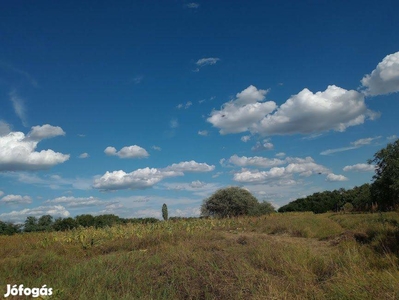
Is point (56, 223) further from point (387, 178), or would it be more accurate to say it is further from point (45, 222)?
point (387, 178)

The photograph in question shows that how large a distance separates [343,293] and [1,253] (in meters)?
10.9

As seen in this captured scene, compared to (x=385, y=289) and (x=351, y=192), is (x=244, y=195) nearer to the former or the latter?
(x=351, y=192)

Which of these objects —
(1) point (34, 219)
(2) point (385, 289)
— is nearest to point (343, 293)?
(2) point (385, 289)

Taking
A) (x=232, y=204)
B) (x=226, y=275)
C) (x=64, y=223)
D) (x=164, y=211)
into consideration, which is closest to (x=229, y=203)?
(x=232, y=204)

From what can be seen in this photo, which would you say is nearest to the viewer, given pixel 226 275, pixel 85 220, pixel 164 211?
pixel 226 275

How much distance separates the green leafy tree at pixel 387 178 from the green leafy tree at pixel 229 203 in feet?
49.1

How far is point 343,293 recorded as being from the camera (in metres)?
5.20

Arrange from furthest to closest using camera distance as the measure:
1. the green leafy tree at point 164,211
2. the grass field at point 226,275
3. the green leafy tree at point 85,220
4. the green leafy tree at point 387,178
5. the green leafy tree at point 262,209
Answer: the green leafy tree at point 262,209 < the green leafy tree at point 164,211 < the green leafy tree at point 85,220 < the green leafy tree at point 387,178 < the grass field at point 226,275

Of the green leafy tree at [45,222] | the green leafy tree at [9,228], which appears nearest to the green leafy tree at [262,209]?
the green leafy tree at [45,222]

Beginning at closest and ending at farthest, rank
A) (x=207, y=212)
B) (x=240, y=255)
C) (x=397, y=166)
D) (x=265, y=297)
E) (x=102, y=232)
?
(x=265, y=297)
(x=240, y=255)
(x=102, y=232)
(x=397, y=166)
(x=207, y=212)

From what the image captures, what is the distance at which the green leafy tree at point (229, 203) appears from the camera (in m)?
40.3

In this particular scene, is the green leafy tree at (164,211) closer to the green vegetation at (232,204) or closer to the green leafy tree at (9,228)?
the green vegetation at (232,204)

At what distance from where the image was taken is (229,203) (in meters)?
40.6

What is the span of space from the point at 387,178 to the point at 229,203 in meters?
18.3
